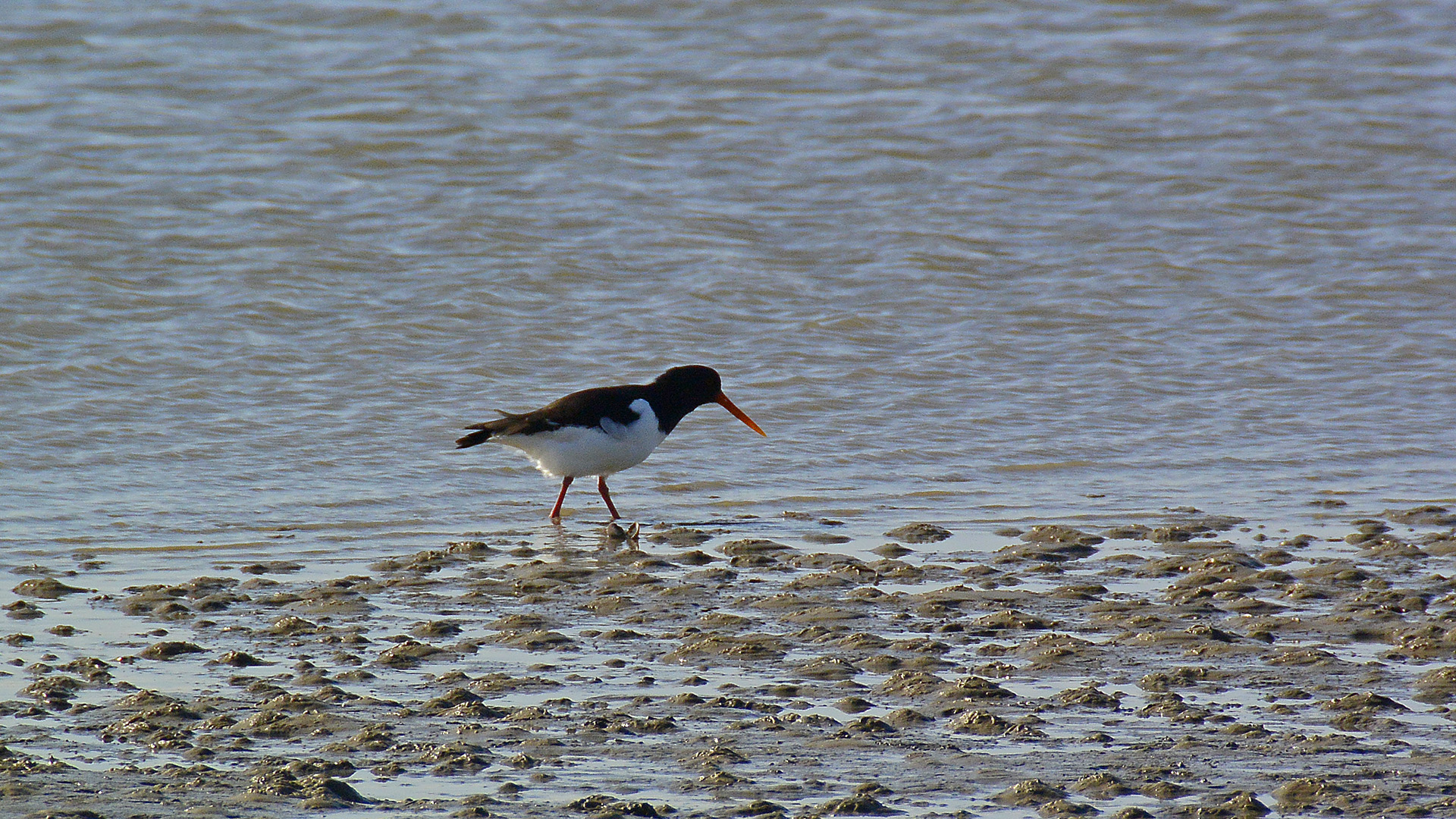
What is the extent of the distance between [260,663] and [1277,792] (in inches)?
110

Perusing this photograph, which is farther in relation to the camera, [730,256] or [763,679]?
[730,256]

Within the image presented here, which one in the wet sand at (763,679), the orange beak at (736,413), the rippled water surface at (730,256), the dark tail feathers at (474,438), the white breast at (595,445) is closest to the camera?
the wet sand at (763,679)

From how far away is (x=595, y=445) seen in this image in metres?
7.35

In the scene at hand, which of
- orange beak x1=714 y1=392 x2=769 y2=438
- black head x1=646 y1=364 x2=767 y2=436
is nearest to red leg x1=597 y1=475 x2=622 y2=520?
black head x1=646 y1=364 x2=767 y2=436

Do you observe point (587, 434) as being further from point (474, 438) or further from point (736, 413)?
point (736, 413)

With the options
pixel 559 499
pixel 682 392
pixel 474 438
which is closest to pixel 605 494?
pixel 559 499

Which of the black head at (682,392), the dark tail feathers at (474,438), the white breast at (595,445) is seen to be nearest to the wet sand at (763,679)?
the white breast at (595,445)

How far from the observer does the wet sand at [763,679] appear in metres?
3.87

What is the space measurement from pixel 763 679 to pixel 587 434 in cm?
276

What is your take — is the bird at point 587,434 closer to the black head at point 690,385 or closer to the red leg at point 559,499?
the red leg at point 559,499

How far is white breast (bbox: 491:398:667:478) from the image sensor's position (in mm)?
7359

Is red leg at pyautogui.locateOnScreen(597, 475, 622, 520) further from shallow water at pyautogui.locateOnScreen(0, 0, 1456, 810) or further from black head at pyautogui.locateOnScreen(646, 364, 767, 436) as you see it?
black head at pyautogui.locateOnScreen(646, 364, 767, 436)

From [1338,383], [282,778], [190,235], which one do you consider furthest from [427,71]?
[282,778]

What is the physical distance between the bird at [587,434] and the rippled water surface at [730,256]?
9.8 inches
